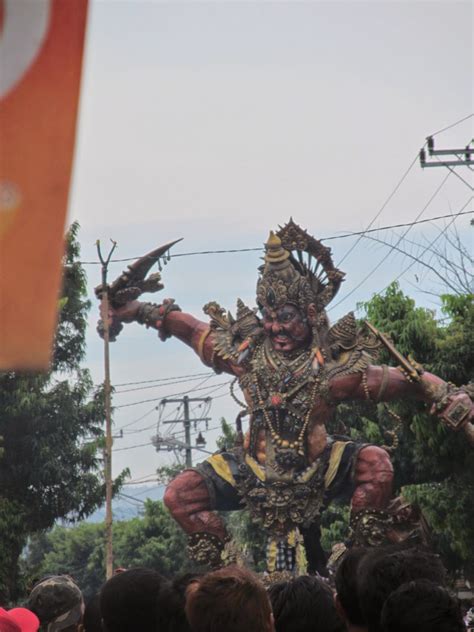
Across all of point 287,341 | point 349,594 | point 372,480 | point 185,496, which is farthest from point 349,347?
point 349,594

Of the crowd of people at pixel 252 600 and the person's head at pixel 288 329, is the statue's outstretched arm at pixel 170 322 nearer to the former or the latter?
the person's head at pixel 288 329

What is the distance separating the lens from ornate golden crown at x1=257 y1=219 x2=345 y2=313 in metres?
15.3

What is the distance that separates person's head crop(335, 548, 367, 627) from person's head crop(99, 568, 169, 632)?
0.54 m

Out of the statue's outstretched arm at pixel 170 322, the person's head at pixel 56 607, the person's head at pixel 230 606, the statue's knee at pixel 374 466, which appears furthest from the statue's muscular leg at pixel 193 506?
the person's head at pixel 230 606

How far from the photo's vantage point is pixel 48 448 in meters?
21.6

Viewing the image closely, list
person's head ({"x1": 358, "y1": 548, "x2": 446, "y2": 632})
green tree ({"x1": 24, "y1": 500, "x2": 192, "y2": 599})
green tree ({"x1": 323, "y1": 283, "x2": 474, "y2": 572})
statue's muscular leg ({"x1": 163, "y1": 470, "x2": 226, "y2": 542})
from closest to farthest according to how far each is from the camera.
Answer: person's head ({"x1": 358, "y1": 548, "x2": 446, "y2": 632}) → statue's muscular leg ({"x1": 163, "y1": 470, "x2": 226, "y2": 542}) → green tree ({"x1": 323, "y1": 283, "x2": 474, "y2": 572}) → green tree ({"x1": 24, "y1": 500, "x2": 192, "y2": 599})

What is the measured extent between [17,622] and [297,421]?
11.7 metres

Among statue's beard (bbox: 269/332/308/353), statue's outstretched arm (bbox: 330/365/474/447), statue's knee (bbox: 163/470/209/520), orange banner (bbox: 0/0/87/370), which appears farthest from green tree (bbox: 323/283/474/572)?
orange banner (bbox: 0/0/87/370)

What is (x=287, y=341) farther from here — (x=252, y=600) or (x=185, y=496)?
(x=252, y=600)

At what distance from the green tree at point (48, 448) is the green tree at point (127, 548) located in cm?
1265

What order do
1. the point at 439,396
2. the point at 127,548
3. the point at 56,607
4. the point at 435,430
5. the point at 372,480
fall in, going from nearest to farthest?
the point at 56,607 < the point at 372,480 < the point at 439,396 < the point at 435,430 < the point at 127,548

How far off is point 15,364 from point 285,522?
13831mm

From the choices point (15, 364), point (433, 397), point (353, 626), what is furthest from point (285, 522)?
point (15, 364)

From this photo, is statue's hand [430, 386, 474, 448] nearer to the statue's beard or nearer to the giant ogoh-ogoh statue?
the giant ogoh-ogoh statue
